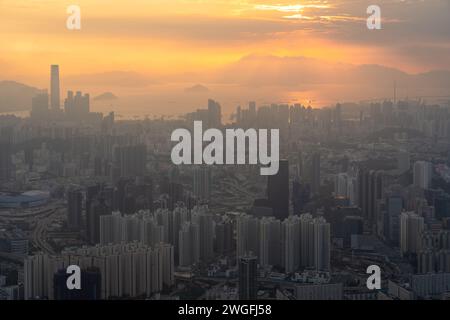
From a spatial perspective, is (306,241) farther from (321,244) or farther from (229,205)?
(229,205)

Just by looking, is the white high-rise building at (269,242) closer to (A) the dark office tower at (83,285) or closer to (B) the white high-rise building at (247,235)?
(B) the white high-rise building at (247,235)

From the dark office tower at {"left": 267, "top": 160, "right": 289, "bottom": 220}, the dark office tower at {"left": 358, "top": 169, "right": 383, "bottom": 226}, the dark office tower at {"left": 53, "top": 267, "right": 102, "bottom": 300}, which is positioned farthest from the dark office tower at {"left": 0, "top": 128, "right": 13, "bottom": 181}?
the dark office tower at {"left": 358, "top": 169, "right": 383, "bottom": 226}

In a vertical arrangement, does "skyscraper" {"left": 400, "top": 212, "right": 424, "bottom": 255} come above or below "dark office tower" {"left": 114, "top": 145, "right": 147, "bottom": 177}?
below

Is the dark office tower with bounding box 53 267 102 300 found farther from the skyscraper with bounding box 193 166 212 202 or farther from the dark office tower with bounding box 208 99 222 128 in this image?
the dark office tower with bounding box 208 99 222 128

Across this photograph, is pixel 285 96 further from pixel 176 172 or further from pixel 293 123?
pixel 176 172

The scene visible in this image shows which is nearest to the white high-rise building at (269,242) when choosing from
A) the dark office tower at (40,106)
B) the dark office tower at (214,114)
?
the dark office tower at (214,114)

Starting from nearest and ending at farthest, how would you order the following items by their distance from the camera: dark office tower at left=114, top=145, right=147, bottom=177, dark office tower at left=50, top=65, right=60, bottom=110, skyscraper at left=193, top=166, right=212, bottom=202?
skyscraper at left=193, top=166, right=212, bottom=202 → dark office tower at left=50, top=65, right=60, bottom=110 → dark office tower at left=114, top=145, right=147, bottom=177
